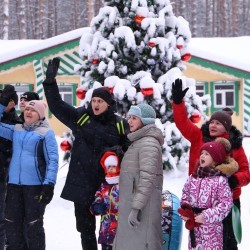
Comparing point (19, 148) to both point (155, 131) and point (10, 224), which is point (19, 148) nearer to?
point (10, 224)

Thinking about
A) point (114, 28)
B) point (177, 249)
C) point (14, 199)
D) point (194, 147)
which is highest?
point (114, 28)

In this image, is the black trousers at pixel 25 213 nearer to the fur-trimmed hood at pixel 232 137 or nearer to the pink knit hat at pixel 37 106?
the pink knit hat at pixel 37 106

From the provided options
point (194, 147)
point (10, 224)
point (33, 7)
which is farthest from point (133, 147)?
point (33, 7)

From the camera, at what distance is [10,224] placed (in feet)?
18.7

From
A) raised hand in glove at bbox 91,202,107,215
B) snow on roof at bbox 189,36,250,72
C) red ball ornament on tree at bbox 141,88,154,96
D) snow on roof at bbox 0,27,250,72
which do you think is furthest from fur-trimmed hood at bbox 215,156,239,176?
snow on roof at bbox 189,36,250,72

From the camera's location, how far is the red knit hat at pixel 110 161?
535 cm

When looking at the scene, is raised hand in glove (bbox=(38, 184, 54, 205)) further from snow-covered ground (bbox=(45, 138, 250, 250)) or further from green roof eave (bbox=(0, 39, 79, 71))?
green roof eave (bbox=(0, 39, 79, 71))

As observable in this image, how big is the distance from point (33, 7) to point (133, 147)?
1852 inches

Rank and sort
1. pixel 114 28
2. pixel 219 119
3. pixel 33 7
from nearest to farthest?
pixel 219 119, pixel 114 28, pixel 33 7

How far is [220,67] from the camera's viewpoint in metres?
21.1

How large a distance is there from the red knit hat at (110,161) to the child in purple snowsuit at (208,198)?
2.46ft

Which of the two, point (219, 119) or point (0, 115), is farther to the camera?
point (0, 115)

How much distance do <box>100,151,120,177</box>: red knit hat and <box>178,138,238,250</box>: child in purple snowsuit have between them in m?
0.75

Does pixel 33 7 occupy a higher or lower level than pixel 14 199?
higher
